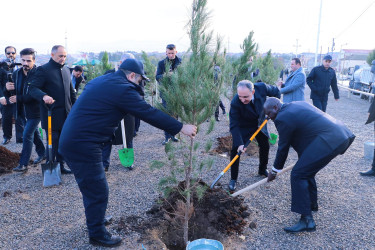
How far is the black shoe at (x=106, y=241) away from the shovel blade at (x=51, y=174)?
1832 millimetres

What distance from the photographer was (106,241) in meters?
2.96

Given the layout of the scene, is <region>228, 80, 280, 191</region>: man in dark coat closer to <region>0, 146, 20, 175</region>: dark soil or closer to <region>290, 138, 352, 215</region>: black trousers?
<region>290, 138, 352, 215</region>: black trousers

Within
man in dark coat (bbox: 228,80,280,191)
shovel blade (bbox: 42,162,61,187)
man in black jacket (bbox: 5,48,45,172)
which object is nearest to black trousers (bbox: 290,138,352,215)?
man in dark coat (bbox: 228,80,280,191)

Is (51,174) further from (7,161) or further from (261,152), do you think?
(261,152)

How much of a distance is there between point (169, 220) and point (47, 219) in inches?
59.6

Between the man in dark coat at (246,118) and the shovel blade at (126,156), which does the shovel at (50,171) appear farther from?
A: the man in dark coat at (246,118)

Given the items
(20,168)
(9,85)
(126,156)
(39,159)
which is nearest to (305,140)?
(126,156)

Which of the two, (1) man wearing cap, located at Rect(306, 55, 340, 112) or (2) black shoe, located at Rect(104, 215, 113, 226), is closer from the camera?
(2) black shoe, located at Rect(104, 215, 113, 226)

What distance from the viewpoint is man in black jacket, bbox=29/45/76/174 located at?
14.4 feet

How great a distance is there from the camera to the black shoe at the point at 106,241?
2947 mm

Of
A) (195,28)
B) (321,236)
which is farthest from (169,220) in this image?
(195,28)

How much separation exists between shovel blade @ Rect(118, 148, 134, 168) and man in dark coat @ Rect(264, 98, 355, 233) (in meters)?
2.72

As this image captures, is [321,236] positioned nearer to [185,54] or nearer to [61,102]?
[185,54]

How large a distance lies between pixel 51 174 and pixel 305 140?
146 inches
